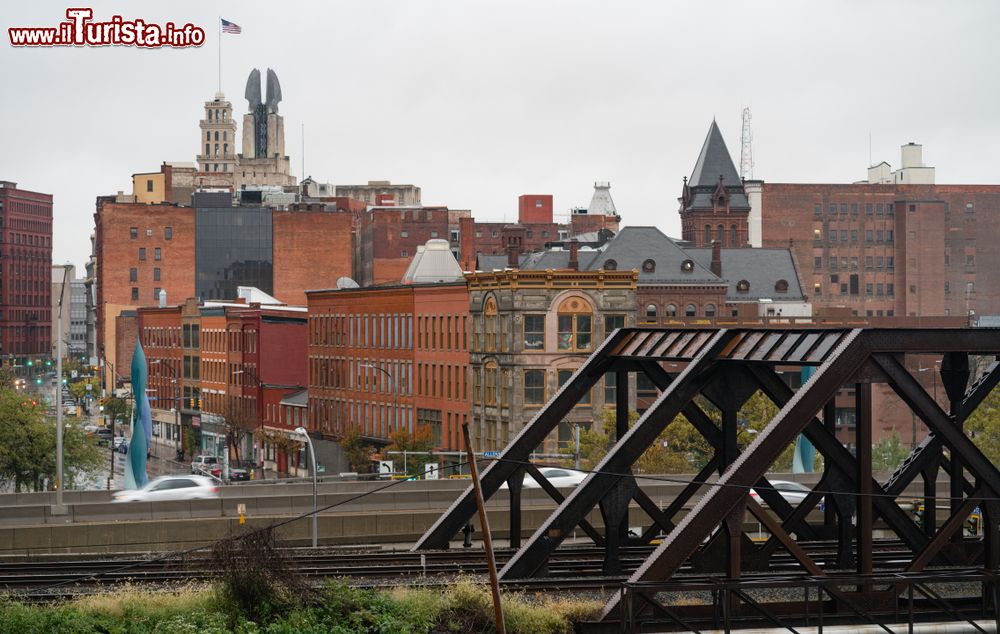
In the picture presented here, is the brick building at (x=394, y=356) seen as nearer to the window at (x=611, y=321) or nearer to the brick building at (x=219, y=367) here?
the brick building at (x=219, y=367)

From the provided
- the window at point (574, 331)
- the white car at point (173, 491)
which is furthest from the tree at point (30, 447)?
the white car at point (173, 491)

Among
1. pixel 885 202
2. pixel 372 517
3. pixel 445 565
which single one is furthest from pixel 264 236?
pixel 445 565

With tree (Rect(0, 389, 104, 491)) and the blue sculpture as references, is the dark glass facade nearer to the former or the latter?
tree (Rect(0, 389, 104, 491))

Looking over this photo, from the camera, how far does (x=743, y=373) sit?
25.5 metres

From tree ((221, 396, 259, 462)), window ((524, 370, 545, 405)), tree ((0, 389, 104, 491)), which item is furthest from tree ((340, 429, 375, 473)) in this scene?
tree ((0, 389, 104, 491))

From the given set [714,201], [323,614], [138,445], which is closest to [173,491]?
[138,445]

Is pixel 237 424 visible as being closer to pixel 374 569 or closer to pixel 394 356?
pixel 394 356

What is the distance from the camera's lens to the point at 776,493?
91.1 ft

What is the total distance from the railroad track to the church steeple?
458 ft

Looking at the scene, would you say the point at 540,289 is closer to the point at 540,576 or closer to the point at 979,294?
the point at 540,576

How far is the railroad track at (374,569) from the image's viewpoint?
82.2 feet

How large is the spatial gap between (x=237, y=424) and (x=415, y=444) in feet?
98.4

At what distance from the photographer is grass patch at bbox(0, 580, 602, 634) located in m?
21.8

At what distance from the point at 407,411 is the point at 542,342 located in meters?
15.9
